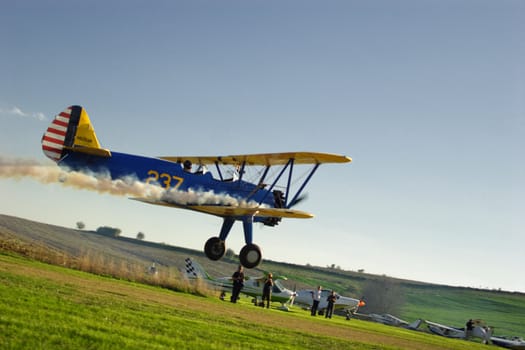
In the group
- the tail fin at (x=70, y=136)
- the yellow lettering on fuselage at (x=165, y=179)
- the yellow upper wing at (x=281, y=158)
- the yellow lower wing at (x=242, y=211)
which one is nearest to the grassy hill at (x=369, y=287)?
the yellow upper wing at (x=281, y=158)

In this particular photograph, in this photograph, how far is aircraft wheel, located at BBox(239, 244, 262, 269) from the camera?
24109 millimetres

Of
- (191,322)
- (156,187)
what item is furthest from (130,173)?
(191,322)

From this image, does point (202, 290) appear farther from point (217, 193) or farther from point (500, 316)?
point (500, 316)

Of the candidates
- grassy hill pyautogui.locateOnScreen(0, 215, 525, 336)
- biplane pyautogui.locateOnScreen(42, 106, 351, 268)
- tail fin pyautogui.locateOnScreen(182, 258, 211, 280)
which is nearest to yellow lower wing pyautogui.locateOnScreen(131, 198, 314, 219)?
biplane pyautogui.locateOnScreen(42, 106, 351, 268)

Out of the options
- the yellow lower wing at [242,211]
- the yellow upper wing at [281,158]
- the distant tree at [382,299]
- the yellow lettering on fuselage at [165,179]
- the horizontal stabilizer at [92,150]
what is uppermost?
the yellow upper wing at [281,158]

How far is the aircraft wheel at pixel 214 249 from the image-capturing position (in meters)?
25.3

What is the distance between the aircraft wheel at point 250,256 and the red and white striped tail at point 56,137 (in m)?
8.83

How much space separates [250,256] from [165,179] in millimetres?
5154

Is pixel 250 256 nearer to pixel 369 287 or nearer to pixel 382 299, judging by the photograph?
pixel 382 299

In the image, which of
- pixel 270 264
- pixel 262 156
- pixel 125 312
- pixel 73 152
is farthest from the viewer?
pixel 270 264

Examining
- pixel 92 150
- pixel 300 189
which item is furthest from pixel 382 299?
pixel 92 150

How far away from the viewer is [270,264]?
396 feet

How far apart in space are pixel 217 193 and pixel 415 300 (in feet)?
290

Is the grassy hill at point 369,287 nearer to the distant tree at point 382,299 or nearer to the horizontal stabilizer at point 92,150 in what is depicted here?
the distant tree at point 382,299
